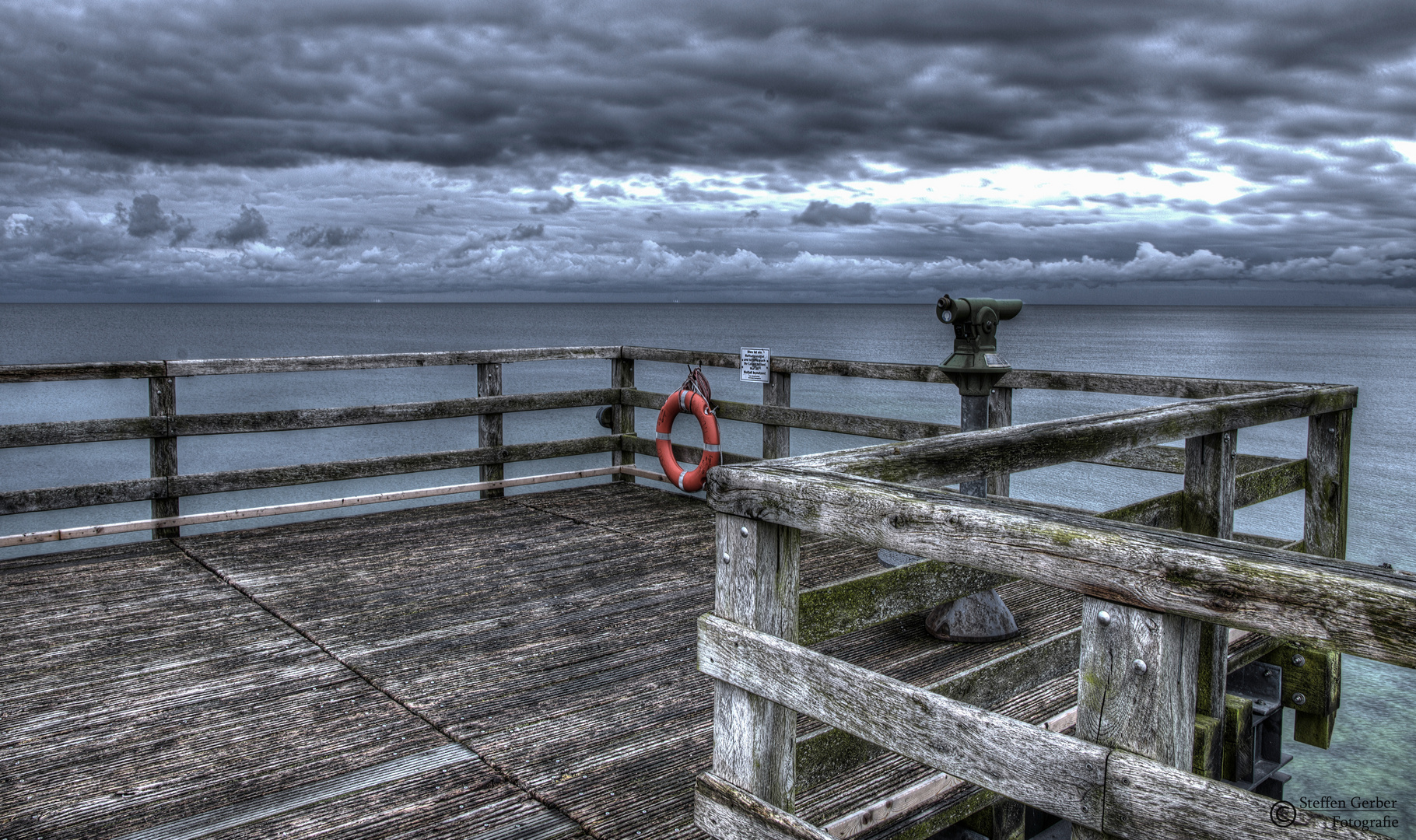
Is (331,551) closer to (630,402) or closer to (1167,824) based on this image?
(630,402)

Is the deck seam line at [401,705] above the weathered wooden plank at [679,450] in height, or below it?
below

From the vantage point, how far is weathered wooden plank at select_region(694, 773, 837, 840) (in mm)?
1994

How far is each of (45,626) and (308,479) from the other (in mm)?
2125

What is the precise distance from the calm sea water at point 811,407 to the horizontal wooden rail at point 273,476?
7.19m

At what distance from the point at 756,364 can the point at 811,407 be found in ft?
147

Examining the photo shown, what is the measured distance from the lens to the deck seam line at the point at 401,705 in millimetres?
2787

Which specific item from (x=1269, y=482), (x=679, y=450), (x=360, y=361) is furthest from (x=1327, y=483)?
(x=360, y=361)

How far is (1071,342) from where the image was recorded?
317 feet

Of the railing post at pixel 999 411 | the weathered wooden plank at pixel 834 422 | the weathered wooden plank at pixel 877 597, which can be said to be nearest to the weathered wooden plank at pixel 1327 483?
the railing post at pixel 999 411

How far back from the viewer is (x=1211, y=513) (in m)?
3.24

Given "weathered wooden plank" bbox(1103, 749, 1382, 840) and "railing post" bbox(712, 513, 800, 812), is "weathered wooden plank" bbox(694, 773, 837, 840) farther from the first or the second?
"weathered wooden plank" bbox(1103, 749, 1382, 840)

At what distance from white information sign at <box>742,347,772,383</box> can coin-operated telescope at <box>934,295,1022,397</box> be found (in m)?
1.76

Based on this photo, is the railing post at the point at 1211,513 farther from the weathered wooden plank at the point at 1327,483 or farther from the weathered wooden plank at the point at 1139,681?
the weathered wooden plank at the point at 1139,681

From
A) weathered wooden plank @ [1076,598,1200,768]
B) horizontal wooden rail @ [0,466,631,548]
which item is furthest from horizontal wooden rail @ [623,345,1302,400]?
weathered wooden plank @ [1076,598,1200,768]
